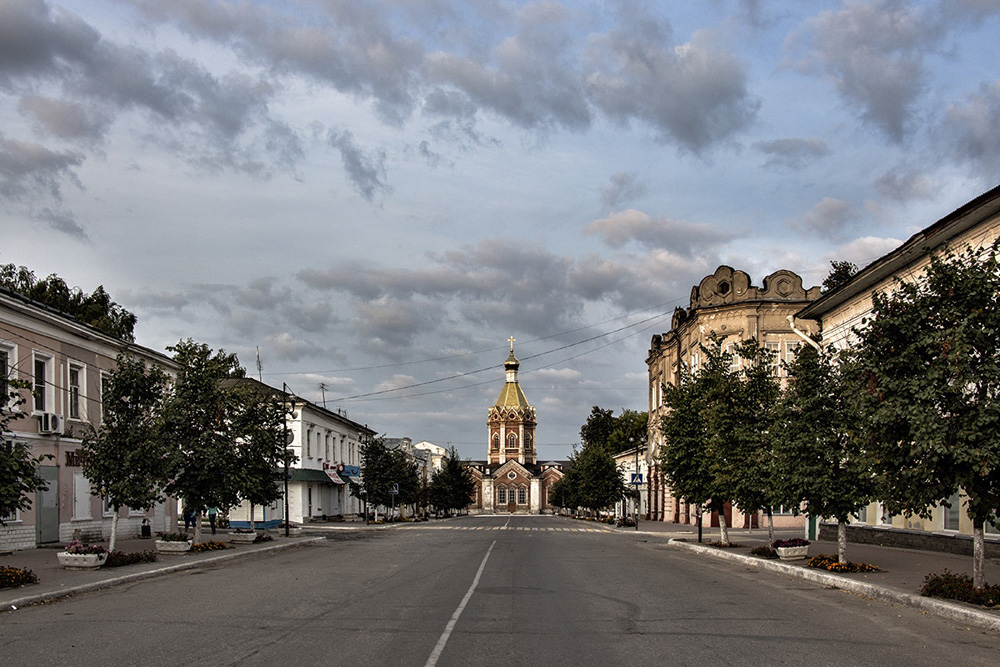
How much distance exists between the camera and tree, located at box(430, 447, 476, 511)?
3996 inches

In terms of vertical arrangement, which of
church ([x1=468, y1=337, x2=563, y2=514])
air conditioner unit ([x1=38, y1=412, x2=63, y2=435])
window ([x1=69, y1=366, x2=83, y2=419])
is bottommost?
church ([x1=468, y1=337, x2=563, y2=514])

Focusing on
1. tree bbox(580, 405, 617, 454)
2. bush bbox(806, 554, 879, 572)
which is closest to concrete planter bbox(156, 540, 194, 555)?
bush bbox(806, 554, 879, 572)

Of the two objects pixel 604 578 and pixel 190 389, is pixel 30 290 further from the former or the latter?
pixel 604 578

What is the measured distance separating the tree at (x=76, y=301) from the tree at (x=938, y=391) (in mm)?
43721

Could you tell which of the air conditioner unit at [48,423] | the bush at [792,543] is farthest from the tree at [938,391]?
the air conditioner unit at [48,423]

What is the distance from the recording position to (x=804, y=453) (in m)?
20.5

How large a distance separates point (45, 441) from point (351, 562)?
12.5 metres

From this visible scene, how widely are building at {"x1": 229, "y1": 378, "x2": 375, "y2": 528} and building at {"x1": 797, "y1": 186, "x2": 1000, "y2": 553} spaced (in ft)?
95.1

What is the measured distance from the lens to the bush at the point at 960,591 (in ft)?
43.4

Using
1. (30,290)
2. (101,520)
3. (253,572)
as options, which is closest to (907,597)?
(253,572)

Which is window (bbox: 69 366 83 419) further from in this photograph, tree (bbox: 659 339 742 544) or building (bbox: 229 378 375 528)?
tree (bbox: 659 339 742 544)

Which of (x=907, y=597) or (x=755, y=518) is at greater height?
(x=907, y=597)

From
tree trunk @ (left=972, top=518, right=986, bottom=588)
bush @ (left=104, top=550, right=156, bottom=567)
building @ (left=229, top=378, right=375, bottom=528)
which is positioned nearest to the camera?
tree trunk @ (left=972, top=518, right=986, bottom=588)

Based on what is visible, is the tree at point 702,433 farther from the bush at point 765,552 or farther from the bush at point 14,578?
the bush at point 14,578
